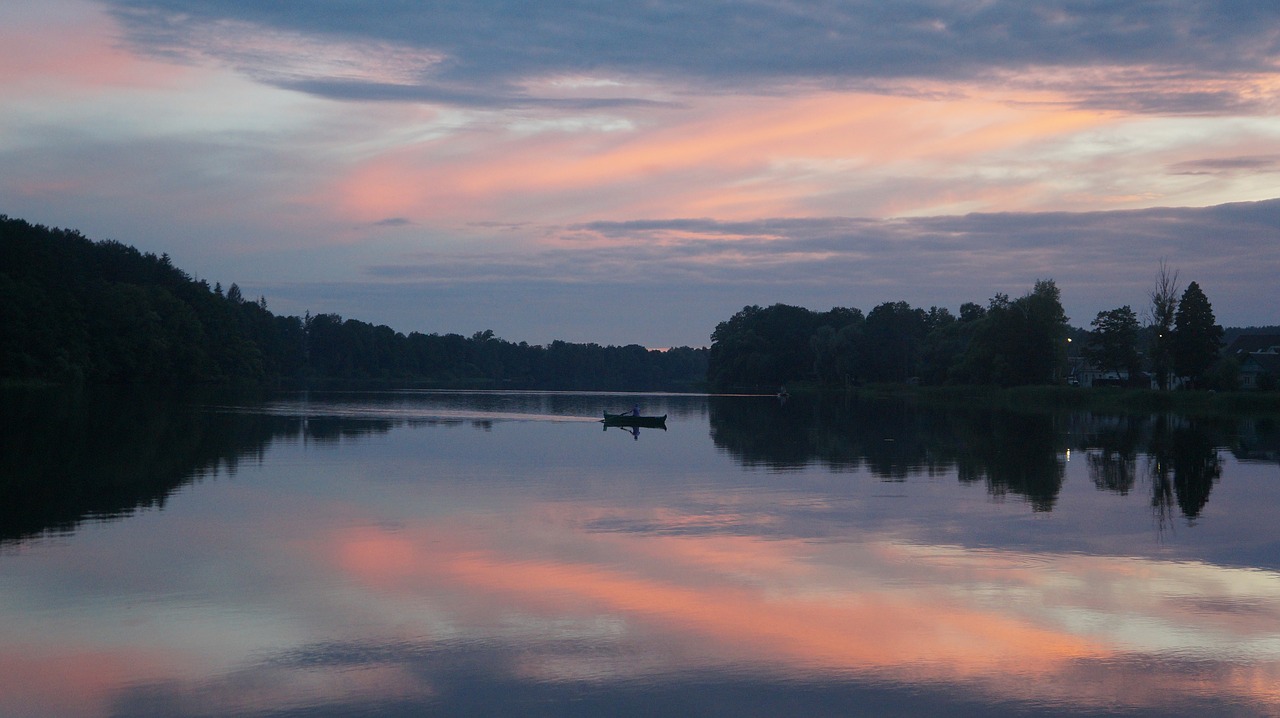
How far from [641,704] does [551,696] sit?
0.79 m

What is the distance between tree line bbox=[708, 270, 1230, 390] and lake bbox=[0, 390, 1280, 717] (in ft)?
175

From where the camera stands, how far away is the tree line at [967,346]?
258ft

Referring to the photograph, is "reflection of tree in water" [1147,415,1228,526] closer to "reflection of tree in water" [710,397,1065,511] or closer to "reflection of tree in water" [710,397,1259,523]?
"reflection of tree in water" [710,397,1259,523]

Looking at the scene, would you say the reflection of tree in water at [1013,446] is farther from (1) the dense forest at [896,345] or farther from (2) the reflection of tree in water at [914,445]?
(1) the dense forest at [896,345]

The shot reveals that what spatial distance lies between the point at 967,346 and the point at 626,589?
328ft

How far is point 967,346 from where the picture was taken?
357 feet

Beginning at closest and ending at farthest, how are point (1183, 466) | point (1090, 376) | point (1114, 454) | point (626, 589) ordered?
point (626, 589) < point (1183, 466) < point (1114, 454) < point (1090, 376)

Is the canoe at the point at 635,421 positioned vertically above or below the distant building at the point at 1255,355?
below

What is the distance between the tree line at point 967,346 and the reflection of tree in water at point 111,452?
5772cm

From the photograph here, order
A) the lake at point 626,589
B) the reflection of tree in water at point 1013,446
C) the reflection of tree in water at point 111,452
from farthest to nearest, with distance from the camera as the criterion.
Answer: the reflection of tree in water at point 1013,446
the reflection of tree in water at point 111,452
the lake at point 626,589

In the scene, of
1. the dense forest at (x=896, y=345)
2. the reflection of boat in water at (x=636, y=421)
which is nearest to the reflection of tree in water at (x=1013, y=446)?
the reflection of boat in water at (x=636, y=421)

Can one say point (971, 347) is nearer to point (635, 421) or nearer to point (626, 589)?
point (635, 421)

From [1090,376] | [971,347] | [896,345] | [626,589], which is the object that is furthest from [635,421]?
[1090,376]

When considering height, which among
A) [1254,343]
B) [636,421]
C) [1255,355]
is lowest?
[636,421]
